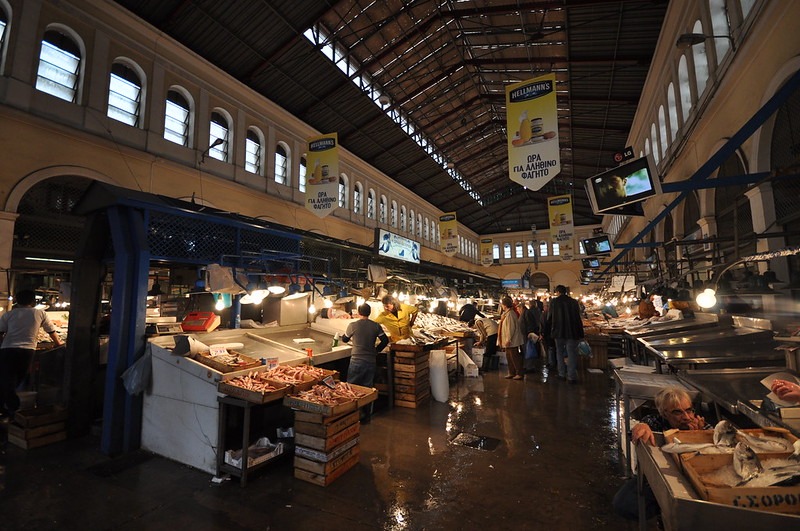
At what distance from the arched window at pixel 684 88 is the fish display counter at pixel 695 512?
11.7 meters

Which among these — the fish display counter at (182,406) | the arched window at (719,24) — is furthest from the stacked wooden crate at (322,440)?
the arched window at (719,24)

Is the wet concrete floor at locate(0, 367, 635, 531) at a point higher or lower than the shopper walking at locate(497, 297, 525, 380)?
lower

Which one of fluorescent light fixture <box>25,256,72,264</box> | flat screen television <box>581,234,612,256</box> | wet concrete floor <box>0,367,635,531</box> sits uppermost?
flat screen television <box>581,234,612,256</box>

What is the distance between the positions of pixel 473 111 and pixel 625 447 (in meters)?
20.9

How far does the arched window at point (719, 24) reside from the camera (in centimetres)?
774

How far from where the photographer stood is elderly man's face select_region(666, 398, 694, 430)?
10.1 feet

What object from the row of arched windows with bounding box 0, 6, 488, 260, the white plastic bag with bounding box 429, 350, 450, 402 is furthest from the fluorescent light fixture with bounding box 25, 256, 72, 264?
the white plastic bag with bounding box 429, 350, 450, 402

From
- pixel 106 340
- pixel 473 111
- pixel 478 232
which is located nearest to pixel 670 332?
pixel 106 340

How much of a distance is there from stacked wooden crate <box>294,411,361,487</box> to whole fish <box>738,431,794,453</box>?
12.4 feet

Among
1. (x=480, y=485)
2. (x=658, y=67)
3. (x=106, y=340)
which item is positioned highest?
(x=658, y=67)

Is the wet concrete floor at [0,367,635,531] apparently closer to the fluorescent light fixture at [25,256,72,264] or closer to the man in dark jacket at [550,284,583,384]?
the man in dark jacket at [550,284,583,384]

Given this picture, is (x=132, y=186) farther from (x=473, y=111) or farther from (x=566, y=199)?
(x=566, y=199)

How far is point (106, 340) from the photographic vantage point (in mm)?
6254

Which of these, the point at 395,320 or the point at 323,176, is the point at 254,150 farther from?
the point at 395,320
